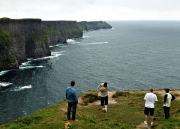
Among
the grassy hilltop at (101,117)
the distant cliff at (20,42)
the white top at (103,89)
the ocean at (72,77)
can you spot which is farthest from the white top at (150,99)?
the distant cliff at (20,42)

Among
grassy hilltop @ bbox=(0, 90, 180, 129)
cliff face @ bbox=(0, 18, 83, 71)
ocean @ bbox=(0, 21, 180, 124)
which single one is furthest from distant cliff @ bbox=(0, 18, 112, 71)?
grassy hilltop @ bbox=(0, 90, 180, 129)

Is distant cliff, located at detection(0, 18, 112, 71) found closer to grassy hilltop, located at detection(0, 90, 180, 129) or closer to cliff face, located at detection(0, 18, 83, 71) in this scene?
cliff face, located at detection(0, 18, 83, 71)

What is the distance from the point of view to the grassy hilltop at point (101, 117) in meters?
17.2

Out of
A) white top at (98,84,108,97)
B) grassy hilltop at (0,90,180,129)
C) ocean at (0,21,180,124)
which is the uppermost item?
white top at (98,84,108,97)

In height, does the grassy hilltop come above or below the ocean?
above

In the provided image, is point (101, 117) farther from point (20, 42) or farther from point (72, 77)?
point (20, 42)

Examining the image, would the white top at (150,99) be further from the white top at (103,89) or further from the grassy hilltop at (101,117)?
the white top at (103,89)

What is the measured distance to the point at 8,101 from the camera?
204ft

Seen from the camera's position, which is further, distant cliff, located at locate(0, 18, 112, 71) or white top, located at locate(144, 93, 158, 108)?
distant cliff, located at locate(0, 18, 112, 71)

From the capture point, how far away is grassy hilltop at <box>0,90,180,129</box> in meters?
17.2

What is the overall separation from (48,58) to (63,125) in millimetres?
110122

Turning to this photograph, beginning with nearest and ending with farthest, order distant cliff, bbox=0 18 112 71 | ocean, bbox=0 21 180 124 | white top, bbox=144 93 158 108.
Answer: white top, bbox=144 93 158 108 → ocean, bbox=0 21 180 124 → distant cliff, bbox=0 18 112 71

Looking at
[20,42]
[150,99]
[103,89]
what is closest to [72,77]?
[20,42]

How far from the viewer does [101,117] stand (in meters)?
20.4
